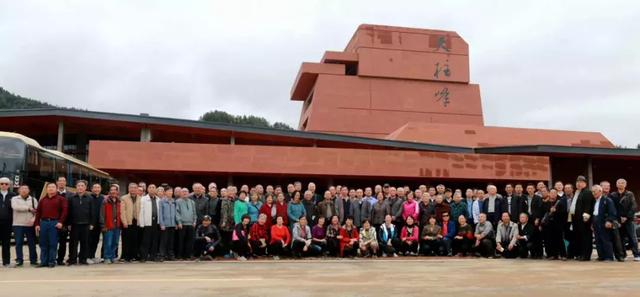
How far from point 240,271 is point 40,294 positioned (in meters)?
3.30

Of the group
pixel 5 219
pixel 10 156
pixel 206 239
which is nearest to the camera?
pixel 5 219

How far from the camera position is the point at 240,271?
29.2 ft

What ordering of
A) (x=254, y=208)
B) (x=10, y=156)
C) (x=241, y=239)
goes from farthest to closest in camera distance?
(x=10, y=156)
(x=254, y=208)
(x=241, y=239)

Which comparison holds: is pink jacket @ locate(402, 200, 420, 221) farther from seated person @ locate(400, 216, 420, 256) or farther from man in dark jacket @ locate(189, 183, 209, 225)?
man in dark jacket @ locate(189, 183, 209, 225)

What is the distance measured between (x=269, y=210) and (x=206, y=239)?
153 centimetres

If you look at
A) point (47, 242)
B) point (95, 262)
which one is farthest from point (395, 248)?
point (47, 242)

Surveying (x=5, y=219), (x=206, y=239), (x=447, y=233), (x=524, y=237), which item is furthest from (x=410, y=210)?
A: (x=5, y=219)

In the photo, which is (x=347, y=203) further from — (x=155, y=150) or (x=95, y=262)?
(x=155, y=150)

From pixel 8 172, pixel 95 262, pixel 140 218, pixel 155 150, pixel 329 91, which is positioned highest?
pixel 329 91

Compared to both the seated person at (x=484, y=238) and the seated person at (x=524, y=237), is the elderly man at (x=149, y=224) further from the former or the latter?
the seated person at (x=524, y=237)

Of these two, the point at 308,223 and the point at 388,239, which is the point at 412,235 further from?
the point at 308,223

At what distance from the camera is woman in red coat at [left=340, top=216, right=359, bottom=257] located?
40.8ft

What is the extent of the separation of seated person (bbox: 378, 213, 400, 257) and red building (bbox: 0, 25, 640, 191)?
14.2 metres

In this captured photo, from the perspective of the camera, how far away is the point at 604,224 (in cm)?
1104
